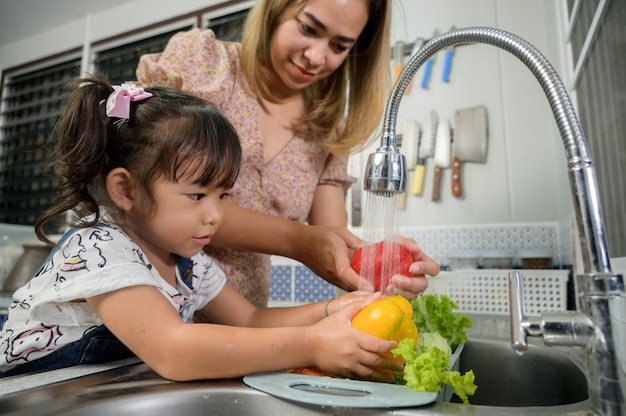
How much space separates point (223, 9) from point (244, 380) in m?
2.84

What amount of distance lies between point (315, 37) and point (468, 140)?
4.81ft

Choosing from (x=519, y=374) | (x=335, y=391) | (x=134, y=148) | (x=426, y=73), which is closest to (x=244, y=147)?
(x=134, y=148)

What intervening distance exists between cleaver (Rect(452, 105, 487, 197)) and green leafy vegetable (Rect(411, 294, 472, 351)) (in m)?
1.37

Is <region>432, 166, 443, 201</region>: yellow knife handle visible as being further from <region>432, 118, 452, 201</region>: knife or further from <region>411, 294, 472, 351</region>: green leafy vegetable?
<region>411, 294, 472, 351</region>: green leafy vegetable

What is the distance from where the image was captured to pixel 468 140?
7.45ft

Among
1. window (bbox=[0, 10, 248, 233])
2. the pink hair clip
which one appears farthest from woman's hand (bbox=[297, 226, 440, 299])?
window (bbox=[0, 10, 248, 233])

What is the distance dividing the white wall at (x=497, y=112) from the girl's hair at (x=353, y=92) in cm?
91

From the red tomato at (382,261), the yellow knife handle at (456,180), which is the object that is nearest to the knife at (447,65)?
the yellow knife handle at (456,180)

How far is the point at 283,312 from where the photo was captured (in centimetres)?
95

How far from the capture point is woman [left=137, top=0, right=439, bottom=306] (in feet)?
3.32

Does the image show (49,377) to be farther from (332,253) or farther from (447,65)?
(447,65)

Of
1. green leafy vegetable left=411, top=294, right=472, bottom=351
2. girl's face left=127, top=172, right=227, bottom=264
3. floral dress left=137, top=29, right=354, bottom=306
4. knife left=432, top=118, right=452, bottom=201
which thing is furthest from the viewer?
knife left=432, top=118, right=452, bottom=201

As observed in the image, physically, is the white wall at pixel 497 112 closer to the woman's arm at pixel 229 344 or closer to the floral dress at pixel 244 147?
the floral dress at pixel 244 147

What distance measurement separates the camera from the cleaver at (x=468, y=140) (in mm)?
2248
